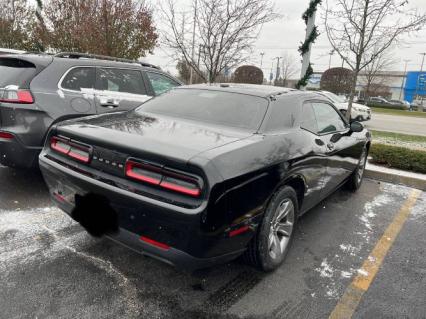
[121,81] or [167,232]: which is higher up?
[121,81]

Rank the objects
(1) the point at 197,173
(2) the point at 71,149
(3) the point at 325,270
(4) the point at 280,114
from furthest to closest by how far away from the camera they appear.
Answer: (4) the point at 280,114
(3) the point at 325,270
(2) the point at 71,149
(1) the point at 197,173

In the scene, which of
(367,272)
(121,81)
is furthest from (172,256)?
(121,81)

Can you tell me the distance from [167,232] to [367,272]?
6.21 feet

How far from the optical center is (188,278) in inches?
107

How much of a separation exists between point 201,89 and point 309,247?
191cm

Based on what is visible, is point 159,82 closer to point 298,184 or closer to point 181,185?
point 298,184

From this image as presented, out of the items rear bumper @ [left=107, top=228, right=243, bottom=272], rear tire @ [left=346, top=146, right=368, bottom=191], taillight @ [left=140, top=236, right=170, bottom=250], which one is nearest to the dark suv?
rear bumper @ [left=107, top=228, right=243, bottom=272]

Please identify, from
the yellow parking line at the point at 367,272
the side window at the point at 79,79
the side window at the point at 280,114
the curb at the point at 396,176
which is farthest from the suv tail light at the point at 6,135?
the curb at the point at 396,176

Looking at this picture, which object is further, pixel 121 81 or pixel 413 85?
pixel 413 85

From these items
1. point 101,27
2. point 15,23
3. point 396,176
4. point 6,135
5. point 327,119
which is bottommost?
point 396,176

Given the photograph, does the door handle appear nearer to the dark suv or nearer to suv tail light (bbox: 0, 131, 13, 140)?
the dark suv

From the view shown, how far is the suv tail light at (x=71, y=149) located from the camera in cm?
251

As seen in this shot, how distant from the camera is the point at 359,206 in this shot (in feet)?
15.3

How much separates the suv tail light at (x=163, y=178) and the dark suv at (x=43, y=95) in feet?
7.18
